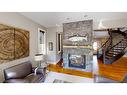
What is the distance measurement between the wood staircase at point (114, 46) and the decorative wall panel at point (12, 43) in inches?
151

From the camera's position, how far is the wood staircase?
4996 millimetres

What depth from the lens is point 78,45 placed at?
4.15 metres

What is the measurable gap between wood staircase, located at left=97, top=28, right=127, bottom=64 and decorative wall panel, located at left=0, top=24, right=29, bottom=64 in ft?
12.6

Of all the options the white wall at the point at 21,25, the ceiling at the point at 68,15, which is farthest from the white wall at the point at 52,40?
the ceiling at the point at 68,15

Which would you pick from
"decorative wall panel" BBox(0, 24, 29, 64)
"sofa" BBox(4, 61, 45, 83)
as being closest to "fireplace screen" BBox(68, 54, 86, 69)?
"sofa" BBox(4, 61, 45, 83)

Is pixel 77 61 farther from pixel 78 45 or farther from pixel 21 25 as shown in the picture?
pixel 21 25

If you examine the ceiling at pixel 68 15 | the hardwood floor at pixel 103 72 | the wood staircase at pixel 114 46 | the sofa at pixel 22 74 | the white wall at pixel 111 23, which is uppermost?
the ceiling at pixel 68 15

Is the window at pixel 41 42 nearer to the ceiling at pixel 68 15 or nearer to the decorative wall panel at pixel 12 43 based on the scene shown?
the ceiling at pixel 68 15

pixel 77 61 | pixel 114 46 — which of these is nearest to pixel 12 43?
pixel 77 61

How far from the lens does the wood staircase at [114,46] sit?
5.00 meters

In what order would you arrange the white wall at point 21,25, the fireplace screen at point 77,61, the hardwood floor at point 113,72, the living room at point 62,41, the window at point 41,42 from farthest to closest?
the fireplace screen at point 77,61
the window at point 41,42
the hardwood floor at point 113,72
the living room at point 62,41
the white wall at point 21,25
